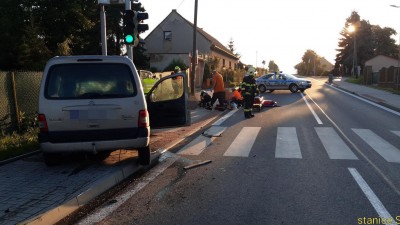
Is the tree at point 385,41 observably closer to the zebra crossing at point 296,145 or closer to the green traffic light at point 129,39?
the zebra crossing at point 296,145

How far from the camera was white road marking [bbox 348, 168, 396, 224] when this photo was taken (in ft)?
17.0

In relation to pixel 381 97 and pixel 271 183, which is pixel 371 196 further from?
pixel 381 97

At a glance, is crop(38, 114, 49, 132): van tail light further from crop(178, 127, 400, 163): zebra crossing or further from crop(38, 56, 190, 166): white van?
crop(178, 127, 400, 163): zebra crossing

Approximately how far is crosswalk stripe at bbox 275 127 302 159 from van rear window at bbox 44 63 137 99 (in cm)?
356

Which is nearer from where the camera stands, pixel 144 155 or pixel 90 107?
pixel 90 107

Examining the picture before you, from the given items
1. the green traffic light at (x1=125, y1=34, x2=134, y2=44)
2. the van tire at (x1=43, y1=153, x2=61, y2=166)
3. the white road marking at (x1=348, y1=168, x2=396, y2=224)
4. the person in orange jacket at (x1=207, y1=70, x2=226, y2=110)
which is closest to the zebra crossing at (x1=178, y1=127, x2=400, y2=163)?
the white road marking at (x1=348, y1=168, x2=396, y2=224)

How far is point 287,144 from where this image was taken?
10102mm

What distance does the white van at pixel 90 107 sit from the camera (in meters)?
6.81

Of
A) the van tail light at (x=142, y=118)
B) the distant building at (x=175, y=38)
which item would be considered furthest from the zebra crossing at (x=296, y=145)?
the distant building at (x=175, y=38)

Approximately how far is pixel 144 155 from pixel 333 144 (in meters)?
4.86

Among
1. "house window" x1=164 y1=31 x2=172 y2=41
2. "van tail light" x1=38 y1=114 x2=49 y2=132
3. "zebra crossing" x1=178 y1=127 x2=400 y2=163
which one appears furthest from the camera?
"house window" x1=164 y1=31 x2=172 y2=41

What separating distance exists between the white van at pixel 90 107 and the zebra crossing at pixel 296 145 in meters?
2.41

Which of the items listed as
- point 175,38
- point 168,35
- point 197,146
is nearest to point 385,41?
point 175,38

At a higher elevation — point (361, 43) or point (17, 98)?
point (361, 43)
